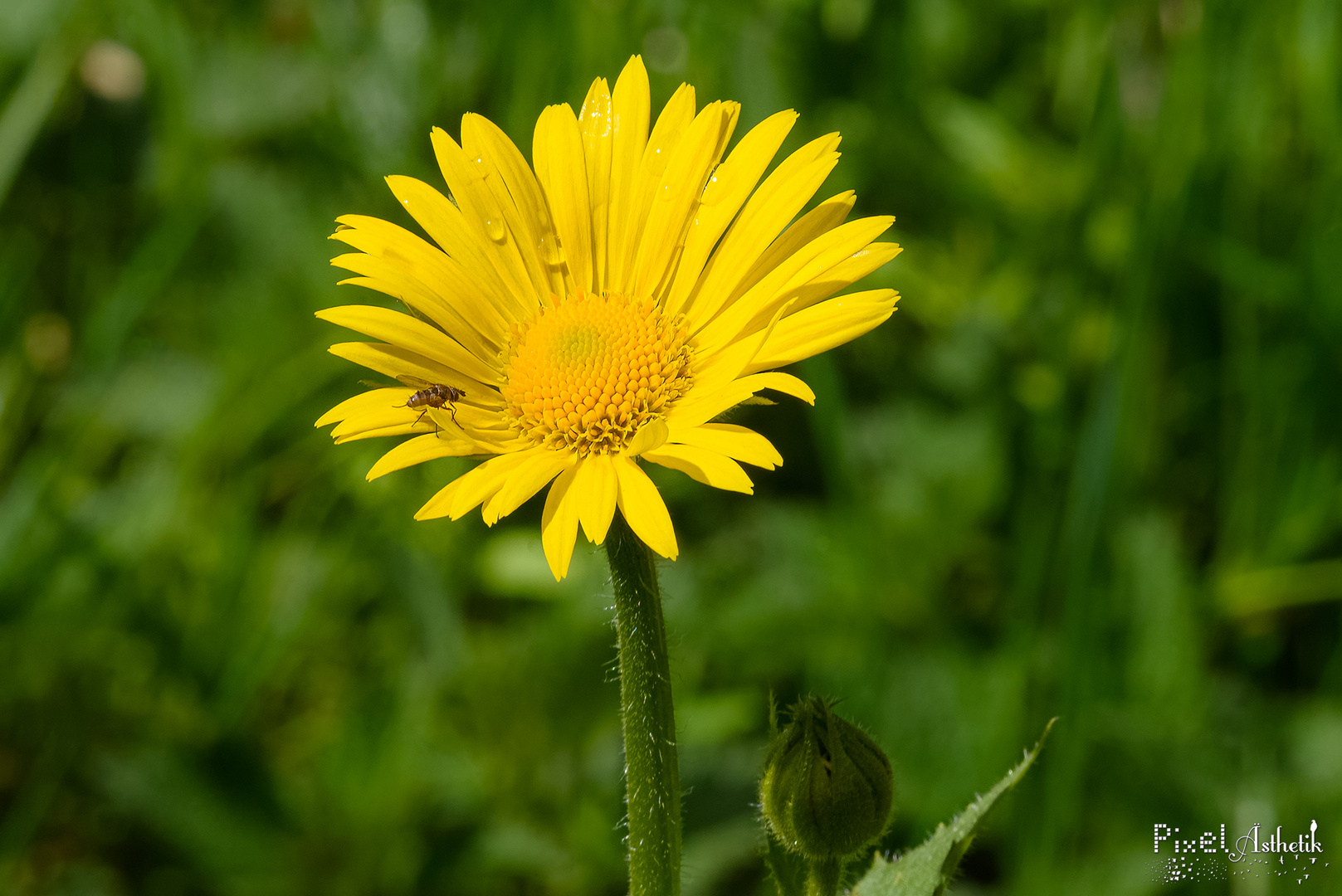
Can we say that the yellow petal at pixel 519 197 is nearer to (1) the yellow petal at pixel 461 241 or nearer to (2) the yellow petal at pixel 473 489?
(1) the yellow petal at pixel 461 241

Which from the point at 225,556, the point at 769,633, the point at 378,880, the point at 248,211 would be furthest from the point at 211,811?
the point at 248,211

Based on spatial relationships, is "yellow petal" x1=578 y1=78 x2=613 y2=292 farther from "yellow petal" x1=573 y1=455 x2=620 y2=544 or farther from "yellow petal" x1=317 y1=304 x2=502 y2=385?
"yellow petal" x1=573 y1=455 x2=620 y2=544

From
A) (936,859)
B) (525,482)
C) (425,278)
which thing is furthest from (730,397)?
(936,859)

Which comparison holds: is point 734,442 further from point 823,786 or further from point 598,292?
point 598,292

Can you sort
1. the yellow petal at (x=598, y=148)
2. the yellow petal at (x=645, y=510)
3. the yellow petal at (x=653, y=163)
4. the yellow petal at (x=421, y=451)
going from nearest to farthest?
1. the yellow petal at (x=645, y=510)
2. the yellow petal at (x=421, y=451)
3. the yellow petal at (x=653, y=163)
4. the yellow petal at (x=598, y=148)

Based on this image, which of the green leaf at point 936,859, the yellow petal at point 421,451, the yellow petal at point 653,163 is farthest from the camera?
the yellow petal at point 653,163

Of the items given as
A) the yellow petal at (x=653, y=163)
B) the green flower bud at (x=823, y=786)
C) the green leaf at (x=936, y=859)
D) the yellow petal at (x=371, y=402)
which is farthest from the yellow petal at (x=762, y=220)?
the green leaf at (x=936, y=859)
